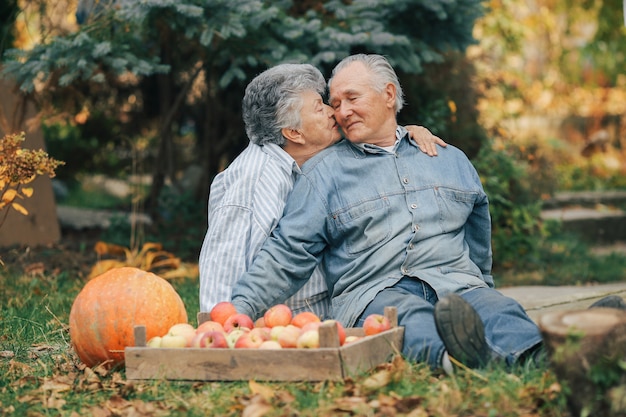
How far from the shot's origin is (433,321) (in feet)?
11.8

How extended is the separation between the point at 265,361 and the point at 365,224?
101 centimetres

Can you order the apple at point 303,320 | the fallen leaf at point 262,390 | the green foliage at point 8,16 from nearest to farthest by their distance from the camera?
the fallen leaf at point 262,390 → the apple at point 303,320 → the green foliage at point 8,16

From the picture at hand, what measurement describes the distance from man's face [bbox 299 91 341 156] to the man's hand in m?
0.40

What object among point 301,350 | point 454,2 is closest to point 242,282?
point 301,350

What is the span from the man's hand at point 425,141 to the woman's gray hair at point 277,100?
20.1 inches

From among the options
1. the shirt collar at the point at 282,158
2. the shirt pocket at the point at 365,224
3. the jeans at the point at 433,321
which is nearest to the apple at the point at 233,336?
the jeans at the point at 433,321

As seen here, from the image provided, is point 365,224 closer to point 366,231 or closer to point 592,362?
point 366,231

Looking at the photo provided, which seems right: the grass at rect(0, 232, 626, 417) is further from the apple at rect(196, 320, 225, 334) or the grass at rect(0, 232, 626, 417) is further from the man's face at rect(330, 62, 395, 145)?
the man's face at rect(330, 62, 395, 145)

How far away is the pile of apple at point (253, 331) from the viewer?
3.26 metres

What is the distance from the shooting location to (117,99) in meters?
8.70

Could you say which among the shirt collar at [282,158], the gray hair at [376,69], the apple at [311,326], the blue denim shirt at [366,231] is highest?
the gray hair at [376,69]

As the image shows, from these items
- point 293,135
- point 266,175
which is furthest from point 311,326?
point 293,135

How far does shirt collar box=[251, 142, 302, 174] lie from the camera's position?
164 inches

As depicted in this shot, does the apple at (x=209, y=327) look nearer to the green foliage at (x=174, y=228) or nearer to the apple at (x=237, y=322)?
the apple at (x=237, y=322)
